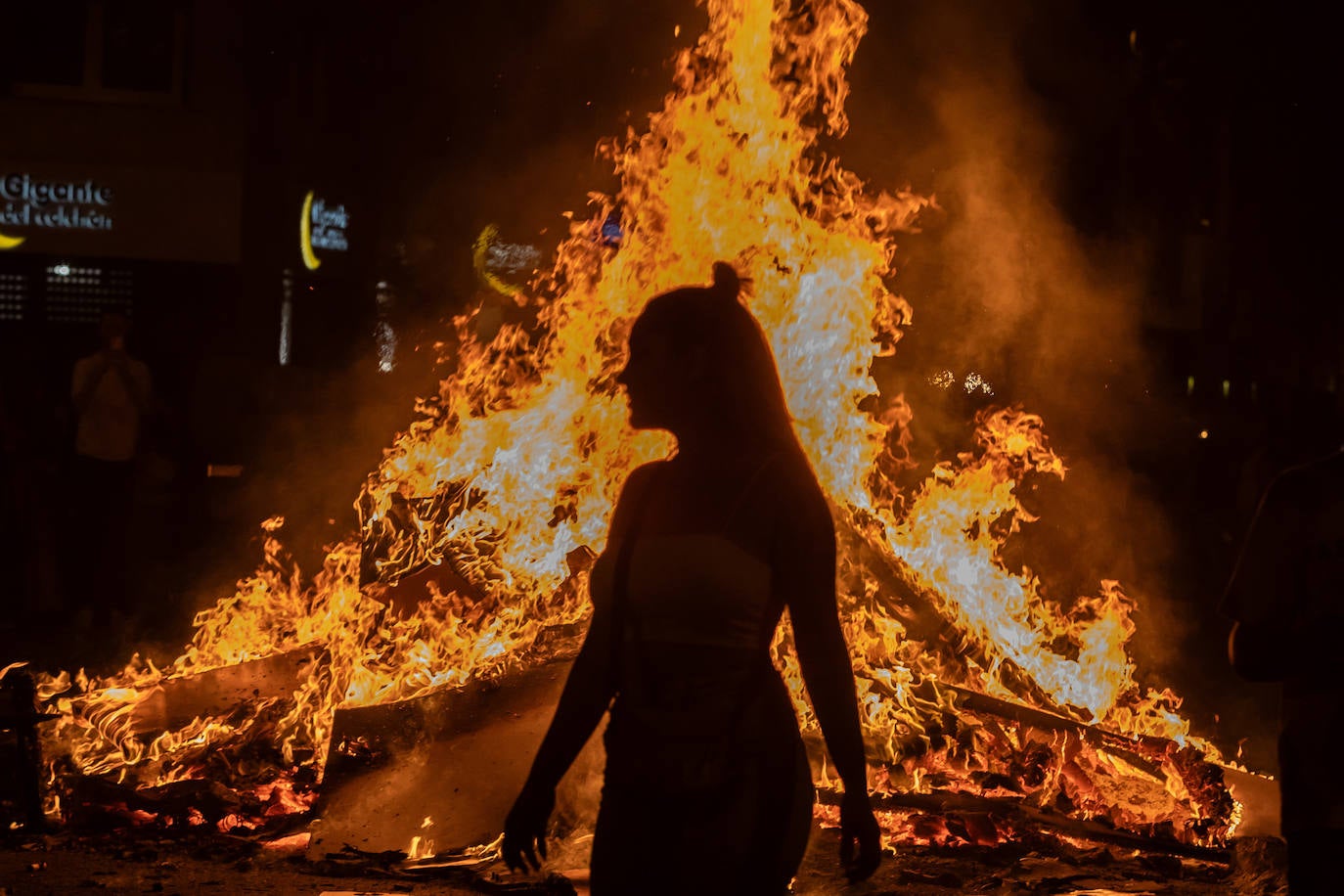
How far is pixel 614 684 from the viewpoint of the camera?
2.81 m

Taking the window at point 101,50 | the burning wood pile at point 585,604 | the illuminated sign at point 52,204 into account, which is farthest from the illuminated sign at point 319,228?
the burning wood pile at point 585,604

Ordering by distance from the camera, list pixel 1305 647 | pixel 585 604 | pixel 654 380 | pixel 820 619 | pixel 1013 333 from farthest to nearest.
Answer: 1. pixel 1013 333
2. pixel 585 604
3. pixel 1305 647
4. pixel 654 380
5. pixel 820 619

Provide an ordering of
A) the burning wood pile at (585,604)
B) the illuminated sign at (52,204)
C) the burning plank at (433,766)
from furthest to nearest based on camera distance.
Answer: the illuminated sign at (52,204), the burning wood pile at (585,604), the burning plank at (433,766)

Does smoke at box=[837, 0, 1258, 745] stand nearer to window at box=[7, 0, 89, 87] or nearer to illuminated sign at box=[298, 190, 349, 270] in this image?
illuminated sign at box=[298, 190, 349, 270]

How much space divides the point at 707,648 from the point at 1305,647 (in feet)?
4.45

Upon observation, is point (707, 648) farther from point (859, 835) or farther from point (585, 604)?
point (585, 604)

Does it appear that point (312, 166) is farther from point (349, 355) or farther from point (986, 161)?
point (986, 161)

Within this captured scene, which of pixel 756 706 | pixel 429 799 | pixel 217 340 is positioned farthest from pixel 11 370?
pixel 756 706

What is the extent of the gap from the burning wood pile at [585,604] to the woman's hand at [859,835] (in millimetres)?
3406

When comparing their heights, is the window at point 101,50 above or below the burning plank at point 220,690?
above

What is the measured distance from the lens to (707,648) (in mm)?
2654

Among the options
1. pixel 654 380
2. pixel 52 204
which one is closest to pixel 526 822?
pixel 654 380

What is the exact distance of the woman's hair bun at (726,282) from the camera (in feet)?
9.72

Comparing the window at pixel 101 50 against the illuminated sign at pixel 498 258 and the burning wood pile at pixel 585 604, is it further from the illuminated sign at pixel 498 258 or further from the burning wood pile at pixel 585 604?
the burning wood pile at pixel 585 604
